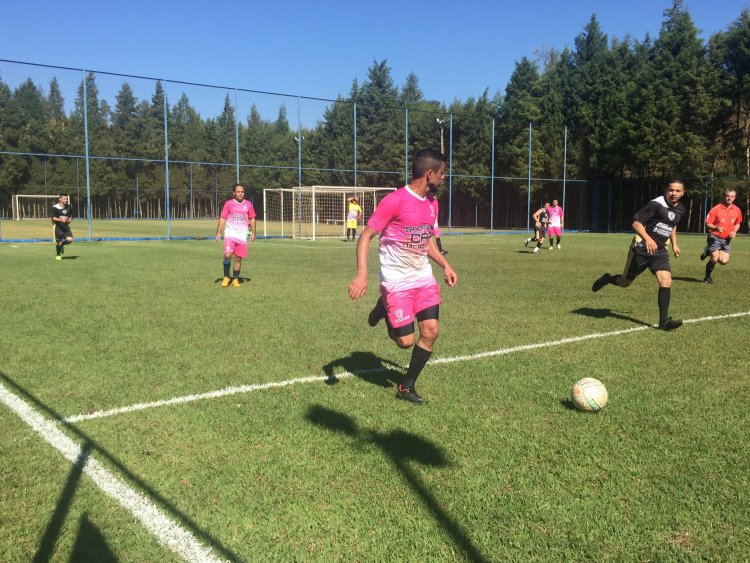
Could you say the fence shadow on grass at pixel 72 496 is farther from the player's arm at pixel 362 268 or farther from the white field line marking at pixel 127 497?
the player's arm at pixel 362 268

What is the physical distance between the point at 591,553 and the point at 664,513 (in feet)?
2.02

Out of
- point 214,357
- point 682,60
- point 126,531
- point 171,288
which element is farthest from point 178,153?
point 126,531

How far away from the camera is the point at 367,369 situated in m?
6.05

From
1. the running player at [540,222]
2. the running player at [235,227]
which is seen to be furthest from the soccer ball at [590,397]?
the running player at [540,222]

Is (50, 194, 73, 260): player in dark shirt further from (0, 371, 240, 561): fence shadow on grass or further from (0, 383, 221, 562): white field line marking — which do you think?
(0, 371, 240, 561): fence shadow on grass

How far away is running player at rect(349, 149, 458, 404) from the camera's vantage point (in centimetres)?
499

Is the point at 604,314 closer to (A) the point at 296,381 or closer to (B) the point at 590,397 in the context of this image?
(B) the point at 590,397

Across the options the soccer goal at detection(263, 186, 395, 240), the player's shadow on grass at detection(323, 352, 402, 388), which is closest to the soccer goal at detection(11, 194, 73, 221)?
the soccer goal at detection(263, 186, 395, 240)

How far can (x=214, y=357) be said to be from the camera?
20.8 feet

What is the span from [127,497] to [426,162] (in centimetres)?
318

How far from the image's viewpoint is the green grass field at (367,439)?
9.74ft

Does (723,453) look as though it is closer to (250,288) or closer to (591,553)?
→ (591,553)

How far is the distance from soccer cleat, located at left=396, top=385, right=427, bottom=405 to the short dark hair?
1744 mm

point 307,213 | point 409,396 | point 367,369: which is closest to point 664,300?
point 367,369
